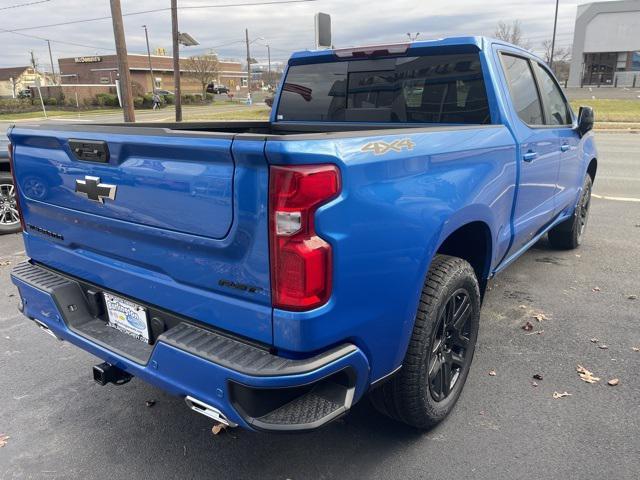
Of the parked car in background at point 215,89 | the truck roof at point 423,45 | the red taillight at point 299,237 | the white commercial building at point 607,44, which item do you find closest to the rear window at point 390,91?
the truck roof at point 423,45

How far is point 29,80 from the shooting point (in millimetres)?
76750

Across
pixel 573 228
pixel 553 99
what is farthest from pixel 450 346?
pixel 573 228

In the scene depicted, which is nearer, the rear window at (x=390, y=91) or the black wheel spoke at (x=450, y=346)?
the black wheel spoke at (x=450, y=346)

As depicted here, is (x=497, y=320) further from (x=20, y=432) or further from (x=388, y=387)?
(x=20, y=432)

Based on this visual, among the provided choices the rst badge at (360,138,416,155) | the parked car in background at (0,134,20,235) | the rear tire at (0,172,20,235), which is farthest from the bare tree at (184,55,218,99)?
the rst badge at (360,138,416,155)

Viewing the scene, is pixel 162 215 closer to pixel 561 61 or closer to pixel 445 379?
pixel 445 379

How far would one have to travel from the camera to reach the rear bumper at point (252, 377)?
190cm

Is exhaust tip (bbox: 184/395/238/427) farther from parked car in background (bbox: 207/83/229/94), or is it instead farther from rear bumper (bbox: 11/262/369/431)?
parked car in background (bbox: 207/83/229/94)

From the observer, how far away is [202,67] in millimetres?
66562

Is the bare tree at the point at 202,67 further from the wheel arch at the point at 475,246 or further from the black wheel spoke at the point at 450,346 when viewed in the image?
the black wheel spoke at the point at 450,346

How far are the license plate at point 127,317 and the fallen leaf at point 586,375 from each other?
260cm

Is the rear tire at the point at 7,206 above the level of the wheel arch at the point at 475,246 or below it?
below

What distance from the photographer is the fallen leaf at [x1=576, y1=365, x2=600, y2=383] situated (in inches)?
129

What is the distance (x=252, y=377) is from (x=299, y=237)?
52cm
